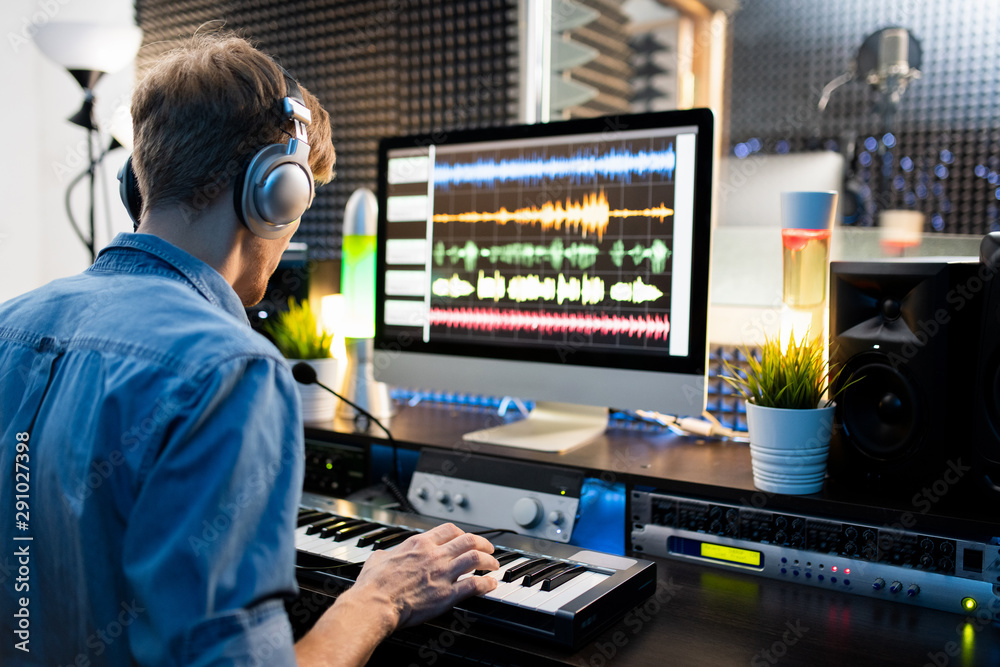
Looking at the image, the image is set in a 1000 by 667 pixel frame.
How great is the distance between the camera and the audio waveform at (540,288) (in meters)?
1.35

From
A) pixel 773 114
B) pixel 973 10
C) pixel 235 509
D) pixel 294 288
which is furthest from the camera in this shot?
pixel 773 114

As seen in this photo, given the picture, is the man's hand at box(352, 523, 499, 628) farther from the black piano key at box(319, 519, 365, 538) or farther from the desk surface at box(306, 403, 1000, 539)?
the desk surface at box(306, 403, 1000, 539)

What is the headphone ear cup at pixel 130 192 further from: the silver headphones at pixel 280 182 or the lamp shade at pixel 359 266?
the lamp shade at pixel 359 266

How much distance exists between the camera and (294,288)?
5.76 ft

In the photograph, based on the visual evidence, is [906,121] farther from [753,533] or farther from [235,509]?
[235,509]

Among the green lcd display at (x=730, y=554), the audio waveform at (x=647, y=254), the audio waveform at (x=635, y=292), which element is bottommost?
the green lcd display at (x=730, y=554)

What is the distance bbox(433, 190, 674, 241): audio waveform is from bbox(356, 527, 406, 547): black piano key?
0.60 metres

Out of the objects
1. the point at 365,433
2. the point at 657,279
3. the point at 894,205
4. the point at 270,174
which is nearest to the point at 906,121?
Result: the point at 894,205

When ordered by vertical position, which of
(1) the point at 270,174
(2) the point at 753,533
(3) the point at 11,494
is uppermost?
(1) the point at 270,174

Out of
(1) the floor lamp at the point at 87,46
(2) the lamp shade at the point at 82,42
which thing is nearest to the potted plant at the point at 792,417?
(1) the floor lamp at the point at 87,46

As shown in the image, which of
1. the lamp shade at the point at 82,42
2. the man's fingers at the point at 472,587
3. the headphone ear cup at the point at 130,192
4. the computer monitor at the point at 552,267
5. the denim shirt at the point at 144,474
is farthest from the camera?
→ the lamp shade at the point at 82,42

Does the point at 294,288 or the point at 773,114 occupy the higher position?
the point at 773,114

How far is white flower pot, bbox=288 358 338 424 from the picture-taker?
5.17ft

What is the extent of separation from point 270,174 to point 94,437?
322mm
